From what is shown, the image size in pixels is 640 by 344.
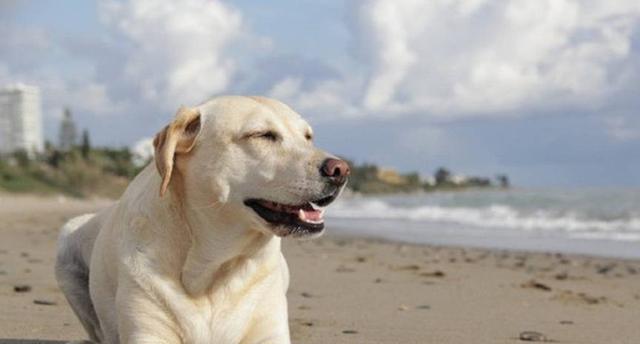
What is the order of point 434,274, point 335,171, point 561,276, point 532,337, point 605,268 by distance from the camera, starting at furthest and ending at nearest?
point 605,268 → point 561,276 → point 434,274 → point 532,337 → point 335,171

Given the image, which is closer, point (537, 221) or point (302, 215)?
point (302, 215)

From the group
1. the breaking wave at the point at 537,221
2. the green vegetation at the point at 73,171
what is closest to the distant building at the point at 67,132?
the green vegetation at the point at 73,171

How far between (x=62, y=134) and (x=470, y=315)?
60517 mm

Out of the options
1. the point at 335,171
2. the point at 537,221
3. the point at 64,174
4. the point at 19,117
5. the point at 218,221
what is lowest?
the point at 537,221

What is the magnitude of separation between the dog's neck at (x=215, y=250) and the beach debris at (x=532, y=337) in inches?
75.5

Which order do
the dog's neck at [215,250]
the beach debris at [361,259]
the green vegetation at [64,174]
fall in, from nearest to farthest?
the dog's neck at [215,250], the beach debris at [361,259], the green vegetation at [64,174]

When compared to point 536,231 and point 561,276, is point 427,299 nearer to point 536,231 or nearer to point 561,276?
point 561,276

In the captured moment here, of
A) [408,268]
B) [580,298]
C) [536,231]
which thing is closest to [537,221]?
[536,231]

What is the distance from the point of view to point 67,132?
2499 inches

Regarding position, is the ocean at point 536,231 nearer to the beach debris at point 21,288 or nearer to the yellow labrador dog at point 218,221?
the beach debris at point 21,288

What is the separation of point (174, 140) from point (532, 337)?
2.51 meters

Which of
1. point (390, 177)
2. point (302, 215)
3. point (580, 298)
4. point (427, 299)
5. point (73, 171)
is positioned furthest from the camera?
point (390, 177)

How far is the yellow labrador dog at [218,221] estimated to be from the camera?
372cm

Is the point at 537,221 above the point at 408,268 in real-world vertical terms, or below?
above
